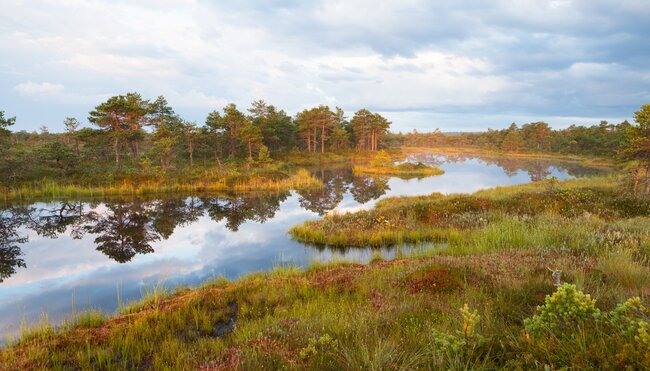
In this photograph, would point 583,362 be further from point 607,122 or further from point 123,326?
point 607,122

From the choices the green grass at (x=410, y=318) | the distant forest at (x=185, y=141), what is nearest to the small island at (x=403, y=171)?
the distant forest at (x=185, y=141)

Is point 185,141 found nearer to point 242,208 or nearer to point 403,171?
point 242,208

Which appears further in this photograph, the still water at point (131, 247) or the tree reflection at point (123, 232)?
the tree reflection at point (123, 232)

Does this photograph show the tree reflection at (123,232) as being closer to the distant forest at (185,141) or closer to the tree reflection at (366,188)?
the distant forest at (185,141)

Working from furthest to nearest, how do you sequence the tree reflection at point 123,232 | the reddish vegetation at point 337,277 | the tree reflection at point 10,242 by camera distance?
the tree reflection at point 123,232, the tree reflection at point 10,242, the reddish vegetation at point 337,277

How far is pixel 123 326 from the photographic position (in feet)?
24.4

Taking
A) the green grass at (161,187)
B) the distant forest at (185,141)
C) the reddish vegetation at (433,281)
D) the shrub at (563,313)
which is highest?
the distant forest at (185,141)

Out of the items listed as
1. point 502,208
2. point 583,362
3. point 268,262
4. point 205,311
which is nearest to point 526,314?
point 583,362

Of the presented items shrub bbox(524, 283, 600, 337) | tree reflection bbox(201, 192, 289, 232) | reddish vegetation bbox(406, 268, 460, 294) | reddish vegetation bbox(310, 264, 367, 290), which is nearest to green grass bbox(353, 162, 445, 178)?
tree reflection bbox(201, 192, 289, 232)

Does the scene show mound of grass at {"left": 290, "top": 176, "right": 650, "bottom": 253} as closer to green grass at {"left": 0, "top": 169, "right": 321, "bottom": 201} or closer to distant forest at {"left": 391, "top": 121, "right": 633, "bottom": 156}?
green grass at {"left": 0, "top": 169, "right": 321, "bottom": 201}

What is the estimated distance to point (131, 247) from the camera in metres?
18.5

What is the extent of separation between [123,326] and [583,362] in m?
8.36

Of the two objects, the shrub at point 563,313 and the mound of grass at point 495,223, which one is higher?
the shrub at point 563,313

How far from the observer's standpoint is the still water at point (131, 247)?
12.9m
